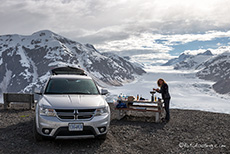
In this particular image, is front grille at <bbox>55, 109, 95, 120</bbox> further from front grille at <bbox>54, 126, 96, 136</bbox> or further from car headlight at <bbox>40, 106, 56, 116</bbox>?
front grille at <bbox>54, 126, 96, 136</bbox>

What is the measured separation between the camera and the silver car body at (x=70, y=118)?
549cm

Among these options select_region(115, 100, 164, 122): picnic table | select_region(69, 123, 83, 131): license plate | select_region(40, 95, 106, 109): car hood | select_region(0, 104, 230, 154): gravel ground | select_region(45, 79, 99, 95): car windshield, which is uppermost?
select_region(45, 79, 99, 95): car windshield

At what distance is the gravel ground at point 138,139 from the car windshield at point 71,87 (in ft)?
5.60

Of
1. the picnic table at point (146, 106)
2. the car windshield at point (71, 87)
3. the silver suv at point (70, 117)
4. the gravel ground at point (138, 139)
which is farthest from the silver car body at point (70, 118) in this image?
the picnic table at point (146, 106)

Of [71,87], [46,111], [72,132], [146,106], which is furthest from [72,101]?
[146,106]

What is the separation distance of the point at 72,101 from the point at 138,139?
2.96 metres

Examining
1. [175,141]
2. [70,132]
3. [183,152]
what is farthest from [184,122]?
[70,132]

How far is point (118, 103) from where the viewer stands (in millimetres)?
10289

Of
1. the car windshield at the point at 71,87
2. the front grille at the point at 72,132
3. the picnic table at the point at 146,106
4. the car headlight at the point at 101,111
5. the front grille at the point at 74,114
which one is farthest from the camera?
the picnic table at the point at 146,106

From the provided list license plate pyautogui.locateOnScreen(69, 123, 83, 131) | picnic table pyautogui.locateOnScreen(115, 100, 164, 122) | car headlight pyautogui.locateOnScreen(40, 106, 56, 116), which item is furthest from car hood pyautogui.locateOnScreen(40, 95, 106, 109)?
picnic table pyautogui.locateOnScreen(115, 100, 164, 122)

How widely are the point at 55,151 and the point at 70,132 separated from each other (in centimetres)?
74

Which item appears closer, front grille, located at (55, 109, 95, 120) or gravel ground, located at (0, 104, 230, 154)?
front grille, located at (55, 109, 95, 120)

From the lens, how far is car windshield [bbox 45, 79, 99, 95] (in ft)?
22.7

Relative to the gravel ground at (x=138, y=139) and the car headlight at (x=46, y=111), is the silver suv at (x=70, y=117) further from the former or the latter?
the gravel ground at (x=138, y=139)
